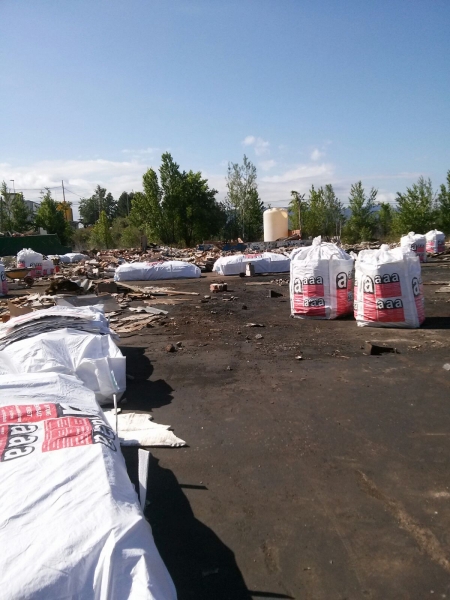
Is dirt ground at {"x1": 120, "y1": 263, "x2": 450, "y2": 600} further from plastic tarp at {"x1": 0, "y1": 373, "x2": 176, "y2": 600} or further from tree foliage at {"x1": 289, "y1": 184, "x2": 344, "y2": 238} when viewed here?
tree foliage at {"x1": 289, "y1": 184, "x2": 344, "y2": 238}

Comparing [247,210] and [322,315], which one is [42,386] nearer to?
[322,315]

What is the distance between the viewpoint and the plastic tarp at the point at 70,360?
439 cm

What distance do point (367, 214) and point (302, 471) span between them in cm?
4481

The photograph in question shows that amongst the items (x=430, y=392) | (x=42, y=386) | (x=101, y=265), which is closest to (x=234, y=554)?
(x=42, y=386)

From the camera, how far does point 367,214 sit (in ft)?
148

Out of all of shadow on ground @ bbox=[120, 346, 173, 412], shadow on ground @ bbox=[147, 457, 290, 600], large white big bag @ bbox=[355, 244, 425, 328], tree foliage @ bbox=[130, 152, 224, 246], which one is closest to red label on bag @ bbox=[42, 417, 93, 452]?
shadow on ground @ bbox=[147, 457, 290, 600]

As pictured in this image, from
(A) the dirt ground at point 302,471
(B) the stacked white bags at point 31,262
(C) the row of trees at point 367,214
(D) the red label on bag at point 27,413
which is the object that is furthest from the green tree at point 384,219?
(D) the red label on bag at point 27,413

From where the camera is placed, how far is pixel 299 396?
4.79 metres

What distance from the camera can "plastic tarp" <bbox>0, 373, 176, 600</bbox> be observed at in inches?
59.1

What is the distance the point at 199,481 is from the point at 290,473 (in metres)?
0.65

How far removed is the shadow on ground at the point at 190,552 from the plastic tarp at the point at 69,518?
2.03 feet

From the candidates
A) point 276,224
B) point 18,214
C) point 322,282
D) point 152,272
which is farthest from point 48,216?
point 322,282

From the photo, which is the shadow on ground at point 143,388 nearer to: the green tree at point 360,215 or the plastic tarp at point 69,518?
the plastic tarp at point 69,518

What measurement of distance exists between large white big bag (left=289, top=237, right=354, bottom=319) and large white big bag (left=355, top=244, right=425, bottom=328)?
52cm
